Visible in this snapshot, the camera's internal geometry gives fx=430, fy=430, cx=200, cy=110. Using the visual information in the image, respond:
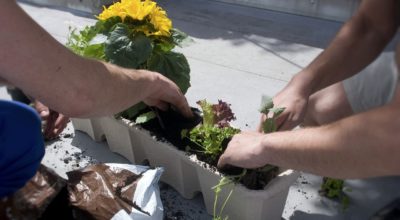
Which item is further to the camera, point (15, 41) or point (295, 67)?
point (295, 67)

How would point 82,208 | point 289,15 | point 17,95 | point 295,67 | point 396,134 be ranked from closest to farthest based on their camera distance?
point 396,134
point 82,208
point 17,95
point 295,67
point 289,15

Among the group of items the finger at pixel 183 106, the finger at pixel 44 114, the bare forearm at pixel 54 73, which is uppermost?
the bare forearm at pixel 54 73

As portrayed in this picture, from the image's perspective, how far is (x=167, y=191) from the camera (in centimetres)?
196

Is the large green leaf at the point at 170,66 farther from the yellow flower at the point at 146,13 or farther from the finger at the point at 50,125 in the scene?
the finger at the point at 50,125

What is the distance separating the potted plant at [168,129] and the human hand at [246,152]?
13 centimetres

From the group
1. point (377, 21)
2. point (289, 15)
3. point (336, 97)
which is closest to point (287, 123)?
point (336, 97)

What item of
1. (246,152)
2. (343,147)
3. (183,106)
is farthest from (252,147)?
(183,106)

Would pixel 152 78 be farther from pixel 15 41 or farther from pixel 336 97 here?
pixel 336 97

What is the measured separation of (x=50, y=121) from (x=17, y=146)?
833 mm

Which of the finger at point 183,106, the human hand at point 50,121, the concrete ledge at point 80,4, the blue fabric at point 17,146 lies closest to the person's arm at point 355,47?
the finger at point 183,106

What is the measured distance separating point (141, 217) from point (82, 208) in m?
0.21

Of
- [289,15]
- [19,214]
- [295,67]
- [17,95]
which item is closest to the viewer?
[19,214]

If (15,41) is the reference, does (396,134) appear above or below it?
below

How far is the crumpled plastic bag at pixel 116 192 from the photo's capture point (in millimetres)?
1473
